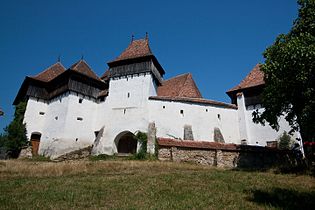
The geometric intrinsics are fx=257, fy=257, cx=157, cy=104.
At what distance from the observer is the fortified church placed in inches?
848

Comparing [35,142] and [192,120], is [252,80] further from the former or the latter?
[35,142]

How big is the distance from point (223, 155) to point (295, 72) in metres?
7.41

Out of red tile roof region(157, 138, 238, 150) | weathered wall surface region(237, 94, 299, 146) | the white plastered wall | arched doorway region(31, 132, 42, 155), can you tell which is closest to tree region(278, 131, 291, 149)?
weathered wall surface region(237, 94, 299, 146)

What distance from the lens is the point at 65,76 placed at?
2412 centimetres

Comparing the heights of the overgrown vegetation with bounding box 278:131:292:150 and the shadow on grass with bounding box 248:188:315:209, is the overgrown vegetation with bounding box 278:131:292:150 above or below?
above

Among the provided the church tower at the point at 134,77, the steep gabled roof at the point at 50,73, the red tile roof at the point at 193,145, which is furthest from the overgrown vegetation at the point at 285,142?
the steep gabled roof at the point at 50,73

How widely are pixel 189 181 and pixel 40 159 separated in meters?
16.5

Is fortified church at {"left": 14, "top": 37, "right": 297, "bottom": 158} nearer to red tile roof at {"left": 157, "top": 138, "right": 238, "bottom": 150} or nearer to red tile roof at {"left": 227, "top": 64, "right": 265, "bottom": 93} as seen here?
red tile roof at {"left": 227, "top": 64, "right": 265, "bottom": 93}

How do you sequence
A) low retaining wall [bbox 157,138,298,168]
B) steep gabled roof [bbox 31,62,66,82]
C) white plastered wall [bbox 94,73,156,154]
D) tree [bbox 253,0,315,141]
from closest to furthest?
tree [bbox 253,0,315,141]
low retaining wall [bbox 157,138,298,168]
white plastered wall [bbox 94,73,156,154]
steep gabled roof [bbox 31,62,66,82]

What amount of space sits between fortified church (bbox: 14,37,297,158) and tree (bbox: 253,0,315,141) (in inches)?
334

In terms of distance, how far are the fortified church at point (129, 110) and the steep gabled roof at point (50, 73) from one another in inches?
10.2

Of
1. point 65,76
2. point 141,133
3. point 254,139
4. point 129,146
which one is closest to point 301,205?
point 141,133

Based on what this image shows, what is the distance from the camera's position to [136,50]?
25.0 metres

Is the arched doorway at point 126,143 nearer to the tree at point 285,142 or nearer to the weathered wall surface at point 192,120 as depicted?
the weathered wall surface at point 192,120
